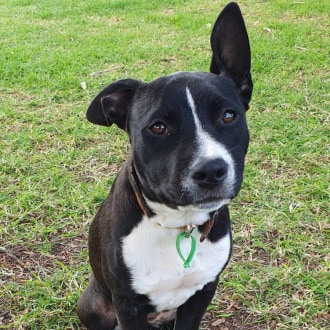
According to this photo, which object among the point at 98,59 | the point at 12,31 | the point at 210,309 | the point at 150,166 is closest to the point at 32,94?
the point at 98,59

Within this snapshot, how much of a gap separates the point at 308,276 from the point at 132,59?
4.10m

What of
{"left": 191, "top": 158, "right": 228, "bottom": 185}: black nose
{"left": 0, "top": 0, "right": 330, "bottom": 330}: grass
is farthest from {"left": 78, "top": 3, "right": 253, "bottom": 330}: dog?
{"left": 0, "top": 0, "right": 330, "bottom": 330}: grass

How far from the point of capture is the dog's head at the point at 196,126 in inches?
80.7

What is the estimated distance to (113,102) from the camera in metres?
2.49

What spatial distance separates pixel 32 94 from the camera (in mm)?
5711

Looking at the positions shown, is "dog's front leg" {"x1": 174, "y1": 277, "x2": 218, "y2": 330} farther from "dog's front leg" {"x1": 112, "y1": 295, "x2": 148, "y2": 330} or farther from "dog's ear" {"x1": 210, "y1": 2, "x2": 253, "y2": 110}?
"dog's ear" {"x1": 210, "y1": 2, "x2": 253, "y2": 110}

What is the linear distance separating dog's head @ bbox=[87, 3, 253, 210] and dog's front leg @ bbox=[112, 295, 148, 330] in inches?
20.9

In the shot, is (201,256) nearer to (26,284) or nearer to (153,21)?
(26,284)

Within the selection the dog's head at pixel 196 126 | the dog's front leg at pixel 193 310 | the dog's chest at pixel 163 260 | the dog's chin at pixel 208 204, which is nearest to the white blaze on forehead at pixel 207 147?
the dog's head at pixel 196 126

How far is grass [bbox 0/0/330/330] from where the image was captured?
315 centimetres

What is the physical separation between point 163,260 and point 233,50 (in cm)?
99

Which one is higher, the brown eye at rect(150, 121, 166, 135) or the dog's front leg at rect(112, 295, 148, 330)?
the brown eye at rect(150, 121, 166, 135)

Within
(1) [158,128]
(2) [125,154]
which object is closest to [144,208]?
(1) [158,128]

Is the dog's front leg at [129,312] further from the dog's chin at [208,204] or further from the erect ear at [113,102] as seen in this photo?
the erect ear at [113,102]
